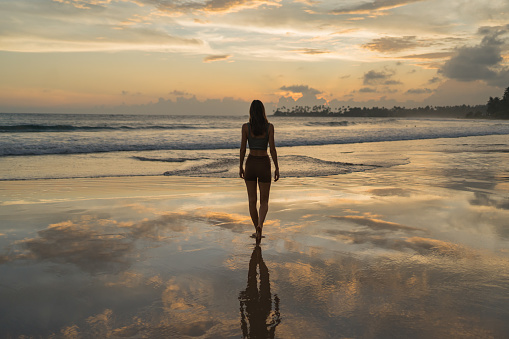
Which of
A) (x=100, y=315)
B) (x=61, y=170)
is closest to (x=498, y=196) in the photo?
(x=100, y=315)

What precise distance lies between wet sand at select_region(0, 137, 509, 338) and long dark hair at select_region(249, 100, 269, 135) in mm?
1660

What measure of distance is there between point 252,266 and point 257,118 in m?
2.21

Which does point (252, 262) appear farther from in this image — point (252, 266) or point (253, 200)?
point (253, 200)

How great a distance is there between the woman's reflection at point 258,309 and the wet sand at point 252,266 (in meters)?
0.02

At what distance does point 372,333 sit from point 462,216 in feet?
16.6

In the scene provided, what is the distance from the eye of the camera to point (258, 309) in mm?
3658

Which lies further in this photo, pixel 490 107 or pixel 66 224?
pixel 490 107

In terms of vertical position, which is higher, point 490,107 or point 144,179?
point 490,107

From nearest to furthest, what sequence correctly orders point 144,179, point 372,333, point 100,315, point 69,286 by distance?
point 372,333 < point 100,315 < point 69,286 < point 144,179

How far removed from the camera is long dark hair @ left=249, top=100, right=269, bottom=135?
5.85m

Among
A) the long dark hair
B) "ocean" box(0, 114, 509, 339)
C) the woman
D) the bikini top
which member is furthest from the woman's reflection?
the long dark hair

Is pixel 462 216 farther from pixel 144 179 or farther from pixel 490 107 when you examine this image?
pixel 490 107

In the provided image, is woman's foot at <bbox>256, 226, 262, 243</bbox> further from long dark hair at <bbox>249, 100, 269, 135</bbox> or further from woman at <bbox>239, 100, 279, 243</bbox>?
long dark hair at <bbox>249, 100, 269, 135</bbox>

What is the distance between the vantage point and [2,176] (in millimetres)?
12594
